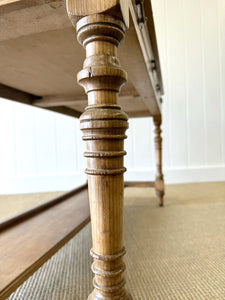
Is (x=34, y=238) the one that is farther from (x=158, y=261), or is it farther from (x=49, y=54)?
(x=49, y=54)

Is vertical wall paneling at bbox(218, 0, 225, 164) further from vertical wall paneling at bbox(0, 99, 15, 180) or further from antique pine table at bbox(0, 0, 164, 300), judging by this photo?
antique pine table at bbox(0, 0, 164, 300)

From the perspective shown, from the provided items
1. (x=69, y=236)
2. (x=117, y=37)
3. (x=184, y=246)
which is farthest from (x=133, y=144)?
(x=117, y=37)

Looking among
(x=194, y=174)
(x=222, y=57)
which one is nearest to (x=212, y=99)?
(x=222, y=57)

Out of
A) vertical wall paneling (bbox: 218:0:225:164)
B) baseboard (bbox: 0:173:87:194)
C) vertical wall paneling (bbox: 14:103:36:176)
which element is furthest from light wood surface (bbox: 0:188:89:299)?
vertical wall paneling (bbox: 218:0:225:164)

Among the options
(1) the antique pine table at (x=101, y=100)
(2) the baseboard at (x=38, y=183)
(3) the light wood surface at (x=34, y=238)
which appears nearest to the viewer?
(1) the antique pine table at (x=101, y=100)

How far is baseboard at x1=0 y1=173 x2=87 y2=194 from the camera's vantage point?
2273 millimetres

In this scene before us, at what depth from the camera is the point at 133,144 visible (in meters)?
2.35

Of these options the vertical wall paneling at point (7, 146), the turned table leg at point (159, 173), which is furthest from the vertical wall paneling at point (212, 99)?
the vertical wall paneling at point (7, 146)

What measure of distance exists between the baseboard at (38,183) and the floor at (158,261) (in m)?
1.02

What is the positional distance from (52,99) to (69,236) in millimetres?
680

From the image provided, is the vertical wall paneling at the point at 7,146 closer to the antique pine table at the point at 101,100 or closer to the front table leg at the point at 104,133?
the antique pine table at the point at 101,100

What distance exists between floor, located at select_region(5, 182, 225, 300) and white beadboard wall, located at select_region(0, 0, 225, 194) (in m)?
1.00

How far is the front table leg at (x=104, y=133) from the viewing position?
341 mm

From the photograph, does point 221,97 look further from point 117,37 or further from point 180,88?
point 117,37
